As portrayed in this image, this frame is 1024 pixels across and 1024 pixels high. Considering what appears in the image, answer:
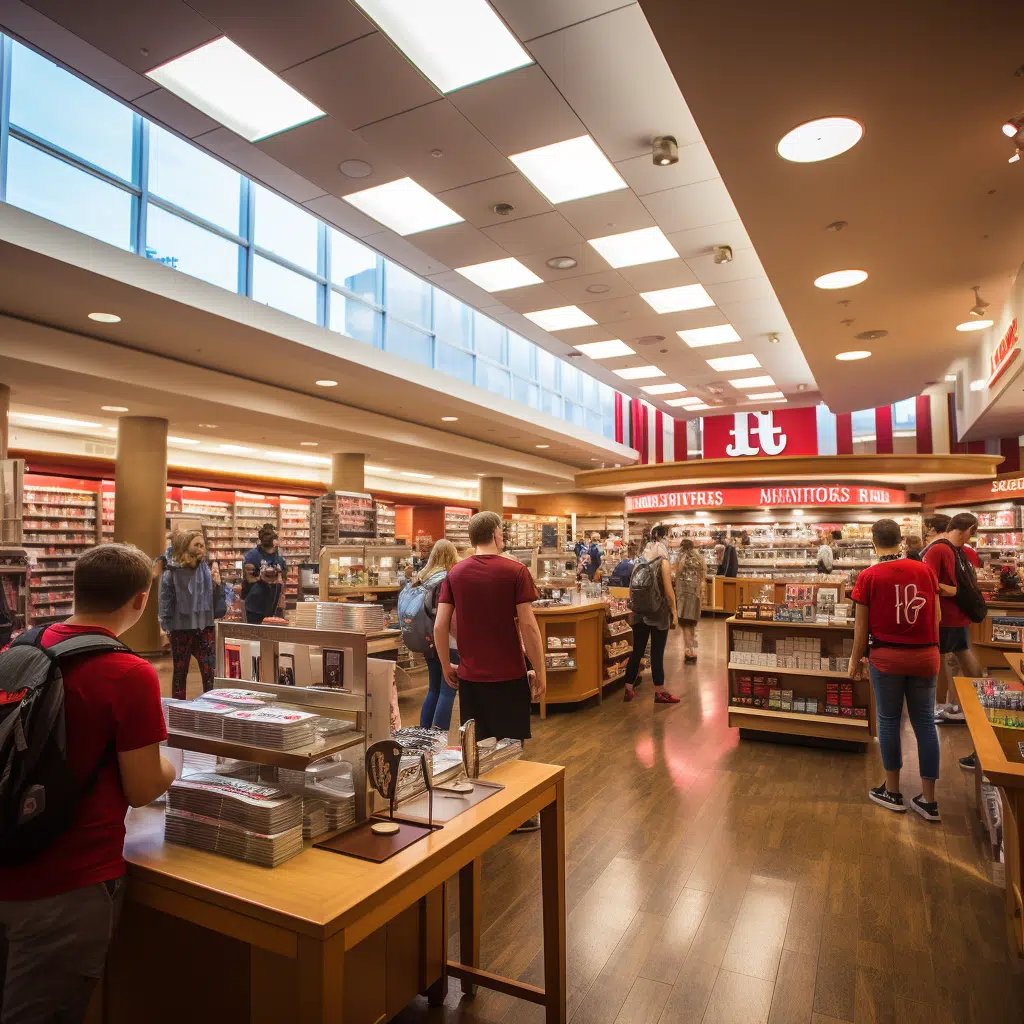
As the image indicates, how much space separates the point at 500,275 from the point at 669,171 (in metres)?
2.43

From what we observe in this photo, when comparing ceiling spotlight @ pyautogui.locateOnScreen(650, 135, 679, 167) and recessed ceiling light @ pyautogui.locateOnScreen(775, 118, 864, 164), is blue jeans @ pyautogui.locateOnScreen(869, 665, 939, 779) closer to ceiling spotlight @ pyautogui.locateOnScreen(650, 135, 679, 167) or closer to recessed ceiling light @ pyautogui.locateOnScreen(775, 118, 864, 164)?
recessed ceiling light @ pyautogui.locateOnScreen(775, 118, 864, 164)

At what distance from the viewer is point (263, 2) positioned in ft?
12.1

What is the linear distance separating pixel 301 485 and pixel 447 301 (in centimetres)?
643

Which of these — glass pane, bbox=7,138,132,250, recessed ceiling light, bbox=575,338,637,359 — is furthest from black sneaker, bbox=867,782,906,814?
recessed ceiling light, bbox=575,338,637,359

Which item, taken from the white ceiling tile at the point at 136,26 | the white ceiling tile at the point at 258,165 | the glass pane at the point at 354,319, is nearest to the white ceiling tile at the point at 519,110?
the white ceiling tile at the point at 136,26

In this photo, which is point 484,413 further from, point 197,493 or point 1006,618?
point 1006,618

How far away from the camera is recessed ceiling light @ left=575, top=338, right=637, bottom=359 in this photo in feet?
32.8

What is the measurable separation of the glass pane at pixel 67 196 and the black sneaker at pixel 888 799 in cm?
638

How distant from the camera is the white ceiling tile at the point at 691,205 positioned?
5.92 m

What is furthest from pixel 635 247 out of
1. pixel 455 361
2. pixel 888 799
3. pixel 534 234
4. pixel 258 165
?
pixel 888 799

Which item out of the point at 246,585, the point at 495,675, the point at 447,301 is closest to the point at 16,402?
the point at 246,585

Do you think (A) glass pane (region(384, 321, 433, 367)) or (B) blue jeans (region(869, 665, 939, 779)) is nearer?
(B) blue jeans (region(869, 665, 939, 779))

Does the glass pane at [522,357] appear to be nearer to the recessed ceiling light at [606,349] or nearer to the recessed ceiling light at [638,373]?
the recessed ceiling light at [638,373]

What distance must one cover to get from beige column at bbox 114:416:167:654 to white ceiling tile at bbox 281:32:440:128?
20.7ft
